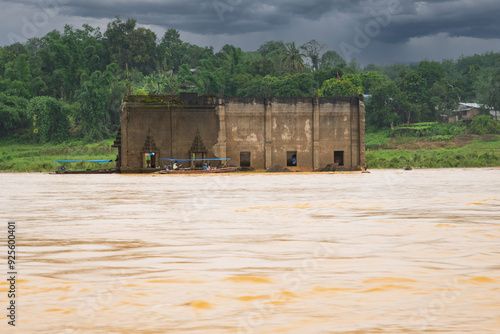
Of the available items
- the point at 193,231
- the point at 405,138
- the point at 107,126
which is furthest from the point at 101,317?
the point at 107,126

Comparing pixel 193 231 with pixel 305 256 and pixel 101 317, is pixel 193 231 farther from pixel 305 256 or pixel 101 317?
pixel 101 317

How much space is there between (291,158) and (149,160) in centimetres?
1020

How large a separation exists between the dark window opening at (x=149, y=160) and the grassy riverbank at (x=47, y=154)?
10225mm

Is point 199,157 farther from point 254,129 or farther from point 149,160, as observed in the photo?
point 254,129

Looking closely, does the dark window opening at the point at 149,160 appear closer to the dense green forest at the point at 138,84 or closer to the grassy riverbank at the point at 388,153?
the grassy riverbank at the point at 388,153

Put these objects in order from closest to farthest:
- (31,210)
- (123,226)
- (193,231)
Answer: (193,231) → (123,226) → (31,210)

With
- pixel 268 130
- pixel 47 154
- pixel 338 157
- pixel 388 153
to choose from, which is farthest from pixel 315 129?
pixel 47 154

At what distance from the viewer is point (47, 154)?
61719mm

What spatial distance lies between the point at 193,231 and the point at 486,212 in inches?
256

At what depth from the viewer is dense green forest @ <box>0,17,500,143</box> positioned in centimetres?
7125

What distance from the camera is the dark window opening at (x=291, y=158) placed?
46.3 m

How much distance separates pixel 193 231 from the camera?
10.5 meters

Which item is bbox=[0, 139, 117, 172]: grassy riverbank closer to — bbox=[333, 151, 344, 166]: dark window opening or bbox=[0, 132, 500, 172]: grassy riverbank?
bbox=[0, 132, 500, 172]: grassy riverbank

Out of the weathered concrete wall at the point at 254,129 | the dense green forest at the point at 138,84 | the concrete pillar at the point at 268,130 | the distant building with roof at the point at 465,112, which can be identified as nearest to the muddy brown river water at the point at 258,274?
the weathered concrete wall at the point at 254,129
